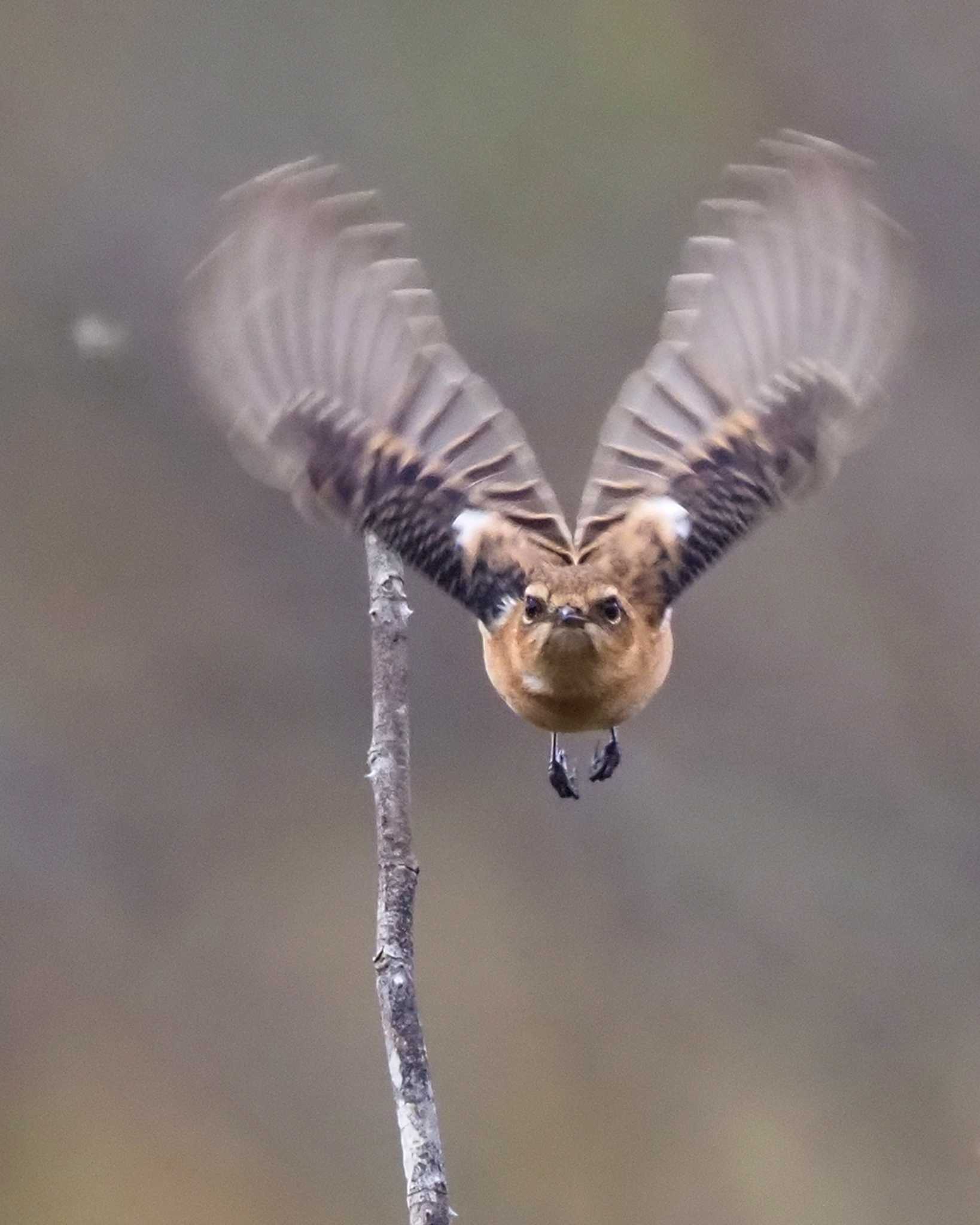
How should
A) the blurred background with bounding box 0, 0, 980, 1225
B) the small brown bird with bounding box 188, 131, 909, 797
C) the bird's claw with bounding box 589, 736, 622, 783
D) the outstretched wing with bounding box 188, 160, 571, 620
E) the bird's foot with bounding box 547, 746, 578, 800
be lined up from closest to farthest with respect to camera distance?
1. the small brown bird with bounding box 188, 131, 909, 797
2. the outstretched wing with bounding box 188, 160, 571, 620
3. the bird's foot with bounding box 547, 746, 578, 800
4. the bird's claw with bounding box 589, 736, 622, 783
5. the blurred background with bounding box 0, 0, 980, 1225

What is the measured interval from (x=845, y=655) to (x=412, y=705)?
1.83m

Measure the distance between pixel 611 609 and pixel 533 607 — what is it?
6.4 inches

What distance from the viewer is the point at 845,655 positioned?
318 inches

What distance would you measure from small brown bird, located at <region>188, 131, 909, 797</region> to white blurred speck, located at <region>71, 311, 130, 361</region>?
2.61 meters

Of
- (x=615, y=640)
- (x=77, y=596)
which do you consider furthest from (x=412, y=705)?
(x=615, y=640)

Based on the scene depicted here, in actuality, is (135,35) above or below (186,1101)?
above

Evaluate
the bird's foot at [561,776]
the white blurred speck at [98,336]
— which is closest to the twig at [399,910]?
the bird's foot at [561,776]

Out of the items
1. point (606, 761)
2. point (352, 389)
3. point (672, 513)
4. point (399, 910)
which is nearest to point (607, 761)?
point (606, 761)

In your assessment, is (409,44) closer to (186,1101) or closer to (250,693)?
(250,693)

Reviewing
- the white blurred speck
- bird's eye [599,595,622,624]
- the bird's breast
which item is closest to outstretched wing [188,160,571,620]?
the bird's breast

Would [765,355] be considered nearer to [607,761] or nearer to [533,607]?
[607,761]

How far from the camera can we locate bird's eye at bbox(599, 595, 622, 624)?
13.1 feet

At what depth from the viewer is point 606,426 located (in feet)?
16.5

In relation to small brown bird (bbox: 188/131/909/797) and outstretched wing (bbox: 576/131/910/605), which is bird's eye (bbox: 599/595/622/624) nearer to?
small brown bird (bbox: 188/131/909/797)
